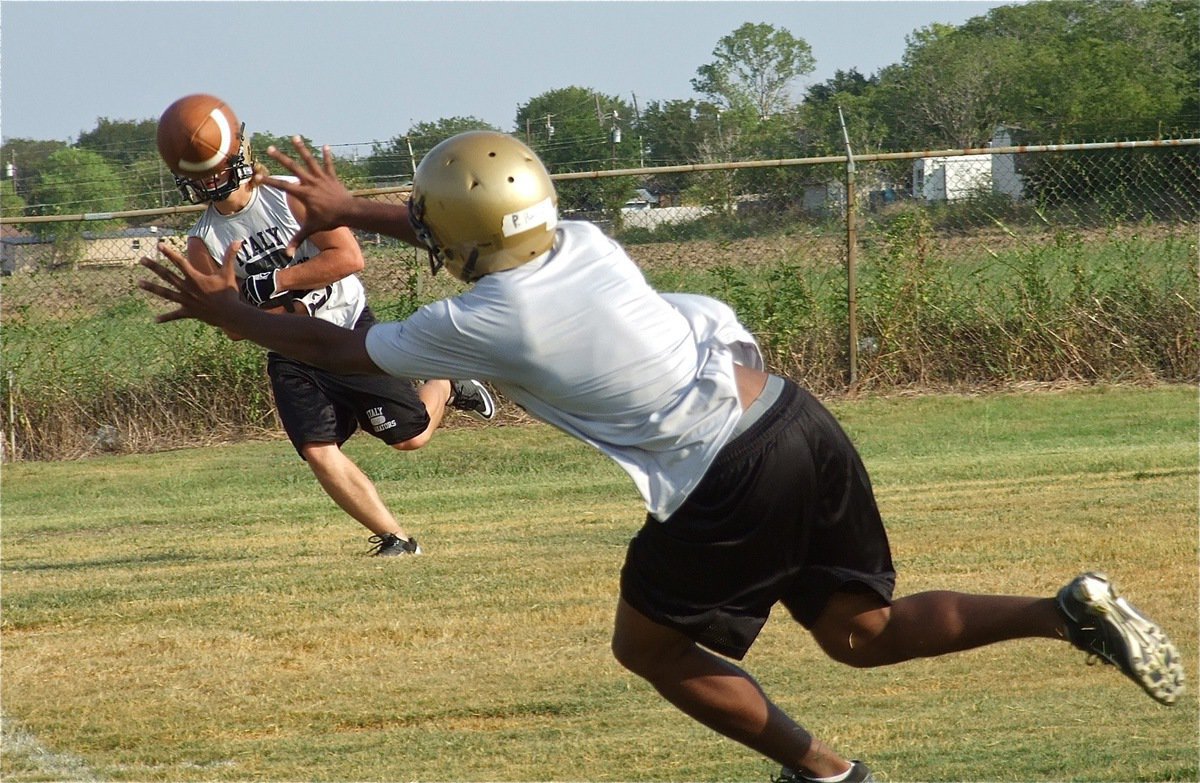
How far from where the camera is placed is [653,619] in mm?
3850

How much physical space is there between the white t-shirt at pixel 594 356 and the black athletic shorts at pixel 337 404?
381 centimetres

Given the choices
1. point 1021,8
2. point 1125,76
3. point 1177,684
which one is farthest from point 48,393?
point 1021,8

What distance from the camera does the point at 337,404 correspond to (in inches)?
297

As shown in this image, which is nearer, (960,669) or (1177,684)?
(1177,684)

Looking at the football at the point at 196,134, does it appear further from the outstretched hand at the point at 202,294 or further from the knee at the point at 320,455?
the outstretched hand at the point at 202,294

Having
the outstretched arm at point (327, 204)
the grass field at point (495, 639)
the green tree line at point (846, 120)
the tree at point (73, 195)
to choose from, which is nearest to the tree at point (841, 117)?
the green tree line at point (846, 120)

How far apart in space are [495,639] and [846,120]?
11.5 m

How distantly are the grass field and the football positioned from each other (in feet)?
6.69

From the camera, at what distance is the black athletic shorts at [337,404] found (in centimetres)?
744

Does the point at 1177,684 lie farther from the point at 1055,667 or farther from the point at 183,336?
the point at 183,336

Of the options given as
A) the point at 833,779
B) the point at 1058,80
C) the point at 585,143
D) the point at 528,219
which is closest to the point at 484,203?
the point at 528,219

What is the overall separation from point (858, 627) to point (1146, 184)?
10.9 m

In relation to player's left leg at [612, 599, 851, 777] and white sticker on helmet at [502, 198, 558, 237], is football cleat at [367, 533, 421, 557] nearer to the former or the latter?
player's left leg at [612, 599, 851, 777]

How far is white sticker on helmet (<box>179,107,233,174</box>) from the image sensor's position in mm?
6492
